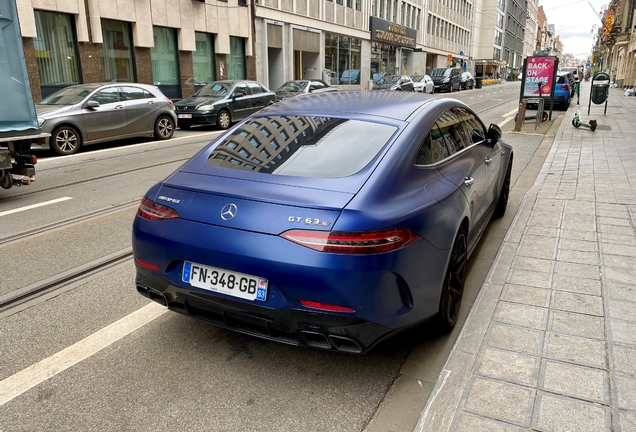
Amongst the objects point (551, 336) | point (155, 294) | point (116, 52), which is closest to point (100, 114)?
point (116, 52)

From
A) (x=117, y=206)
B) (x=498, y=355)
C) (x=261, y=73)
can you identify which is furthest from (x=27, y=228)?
(x=261, y=73)

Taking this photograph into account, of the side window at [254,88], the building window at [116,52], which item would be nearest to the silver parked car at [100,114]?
the side window at [254,88]

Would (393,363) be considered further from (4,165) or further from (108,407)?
(4,165)

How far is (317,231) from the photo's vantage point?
2496 millimetres

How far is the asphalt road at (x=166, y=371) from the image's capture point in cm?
255

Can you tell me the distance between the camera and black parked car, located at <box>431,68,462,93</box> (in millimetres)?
40875

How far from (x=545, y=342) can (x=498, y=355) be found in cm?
39

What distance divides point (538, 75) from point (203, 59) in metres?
15.8

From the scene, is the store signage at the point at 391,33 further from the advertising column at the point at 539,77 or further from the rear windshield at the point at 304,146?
the rear windshield at the point at 304,146

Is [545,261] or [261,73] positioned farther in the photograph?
[261,73]

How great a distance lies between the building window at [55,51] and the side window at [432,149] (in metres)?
17.8

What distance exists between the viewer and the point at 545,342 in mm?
3186

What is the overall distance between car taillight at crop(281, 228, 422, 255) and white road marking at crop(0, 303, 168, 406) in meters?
1.62

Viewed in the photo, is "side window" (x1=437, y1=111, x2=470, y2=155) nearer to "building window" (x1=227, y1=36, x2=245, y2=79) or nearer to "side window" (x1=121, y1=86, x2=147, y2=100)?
"side window" (x1=121, y1=86, x2=147, y2=100)
